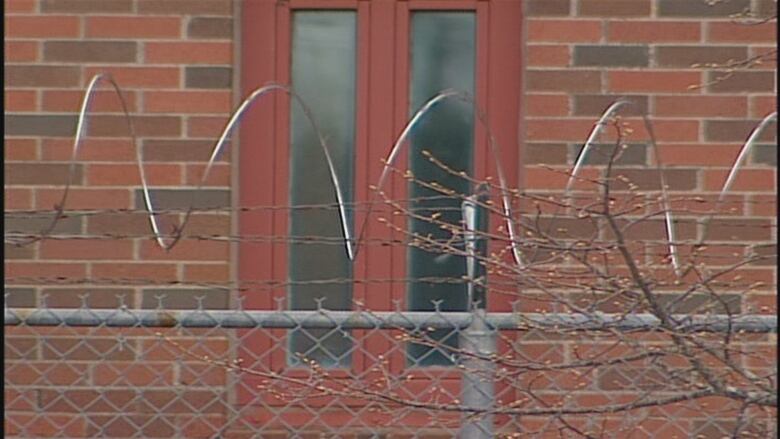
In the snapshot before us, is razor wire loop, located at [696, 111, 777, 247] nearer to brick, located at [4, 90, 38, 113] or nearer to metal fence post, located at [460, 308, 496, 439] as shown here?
metal fence post, located at [460, 308, 496, 439]

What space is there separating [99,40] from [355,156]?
2.88ft

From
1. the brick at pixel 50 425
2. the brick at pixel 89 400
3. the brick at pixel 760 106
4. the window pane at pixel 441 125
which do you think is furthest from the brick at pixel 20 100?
the brick at pixel 760 106

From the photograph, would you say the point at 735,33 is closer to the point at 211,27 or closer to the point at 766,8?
the point at 766,8

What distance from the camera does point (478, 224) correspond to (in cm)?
427

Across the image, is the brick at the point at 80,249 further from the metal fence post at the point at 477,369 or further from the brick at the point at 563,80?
the metal fence post at the point at 477,369

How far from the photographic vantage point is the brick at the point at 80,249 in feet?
13.8

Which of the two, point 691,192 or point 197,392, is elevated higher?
point 691,192

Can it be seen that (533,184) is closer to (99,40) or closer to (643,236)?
(643,236)

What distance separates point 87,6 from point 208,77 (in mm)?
441

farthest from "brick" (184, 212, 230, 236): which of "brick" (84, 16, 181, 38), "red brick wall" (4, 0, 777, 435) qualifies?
"brick" (84, 16, 181, 38)

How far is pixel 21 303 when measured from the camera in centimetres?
424

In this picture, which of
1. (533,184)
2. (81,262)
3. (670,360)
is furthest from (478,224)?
(81,262)

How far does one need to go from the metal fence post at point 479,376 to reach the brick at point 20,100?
182 centimetres

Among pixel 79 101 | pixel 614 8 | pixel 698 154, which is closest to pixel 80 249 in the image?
pixel 79 101
